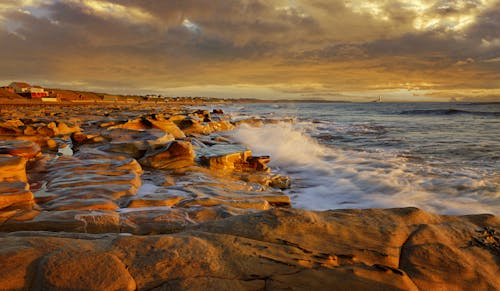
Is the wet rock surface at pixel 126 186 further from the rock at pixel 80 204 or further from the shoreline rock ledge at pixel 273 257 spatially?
the shoreline rock ledge at pixel 273 257

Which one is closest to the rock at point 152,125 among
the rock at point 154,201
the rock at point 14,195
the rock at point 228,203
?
the rock at point 154,201

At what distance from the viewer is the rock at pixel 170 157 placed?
271 inches

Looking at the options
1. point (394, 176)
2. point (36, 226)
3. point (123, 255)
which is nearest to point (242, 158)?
point (394, 176)

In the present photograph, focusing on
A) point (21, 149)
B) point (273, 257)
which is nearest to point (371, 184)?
point (273, 257)

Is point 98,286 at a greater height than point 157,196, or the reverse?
point 98,286

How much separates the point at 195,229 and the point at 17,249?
1.36 metres

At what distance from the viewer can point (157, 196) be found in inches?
182

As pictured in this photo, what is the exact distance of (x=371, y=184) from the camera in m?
7.29

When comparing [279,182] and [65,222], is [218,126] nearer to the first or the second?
[279,182]

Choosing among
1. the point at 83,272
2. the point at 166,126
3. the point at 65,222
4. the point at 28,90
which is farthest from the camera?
the point at 28,90

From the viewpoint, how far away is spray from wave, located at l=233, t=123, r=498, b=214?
594 cm

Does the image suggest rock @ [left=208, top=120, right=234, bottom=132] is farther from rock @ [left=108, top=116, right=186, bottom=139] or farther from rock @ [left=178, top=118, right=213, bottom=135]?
rock @ [left=108, top=116, right=186, bottom=139]

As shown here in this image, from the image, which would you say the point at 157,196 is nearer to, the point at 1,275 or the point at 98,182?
the point at 98,182

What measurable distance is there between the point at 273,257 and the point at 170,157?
525 centimetres
